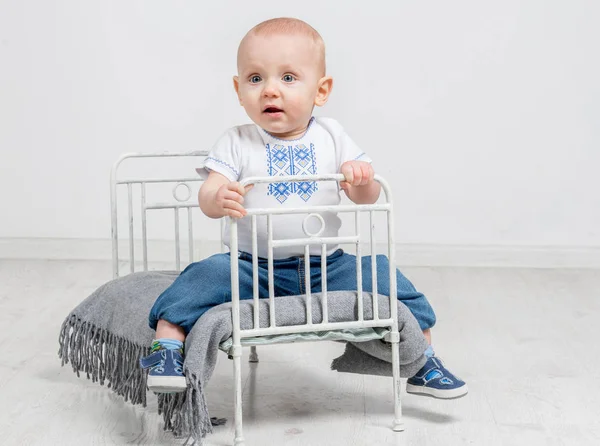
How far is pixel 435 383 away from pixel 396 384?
9 cm

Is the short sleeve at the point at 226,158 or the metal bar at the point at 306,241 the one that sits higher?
the short sleeve at the point at 226,158

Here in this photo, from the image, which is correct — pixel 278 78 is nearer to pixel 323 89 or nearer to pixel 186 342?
pixel 323 89

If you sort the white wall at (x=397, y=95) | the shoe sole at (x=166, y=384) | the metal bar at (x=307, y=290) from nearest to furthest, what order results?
the shoe sole at (x=166, y=384) → the metal bar at (x=307, y=290) → the white wall at (x=397, y=95)

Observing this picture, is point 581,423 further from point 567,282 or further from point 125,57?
point 125,57

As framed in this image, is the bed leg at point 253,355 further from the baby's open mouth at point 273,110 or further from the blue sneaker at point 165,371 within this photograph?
the baby's open mouth at point 273,110

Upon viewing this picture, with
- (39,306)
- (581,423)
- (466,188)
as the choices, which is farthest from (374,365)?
(466,188)

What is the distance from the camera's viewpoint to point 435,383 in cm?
203

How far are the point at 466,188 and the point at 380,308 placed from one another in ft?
6.51

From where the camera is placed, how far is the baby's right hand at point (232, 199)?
6.05ft

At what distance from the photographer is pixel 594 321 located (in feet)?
9.64

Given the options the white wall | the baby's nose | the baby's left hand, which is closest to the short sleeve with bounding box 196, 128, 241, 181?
the baby's nose

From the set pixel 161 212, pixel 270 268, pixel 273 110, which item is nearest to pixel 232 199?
pixel 270 268

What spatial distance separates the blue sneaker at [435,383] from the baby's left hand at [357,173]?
42cm

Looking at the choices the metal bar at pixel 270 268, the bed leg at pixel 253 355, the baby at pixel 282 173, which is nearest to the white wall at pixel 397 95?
the bed leg at pixel 253 355
